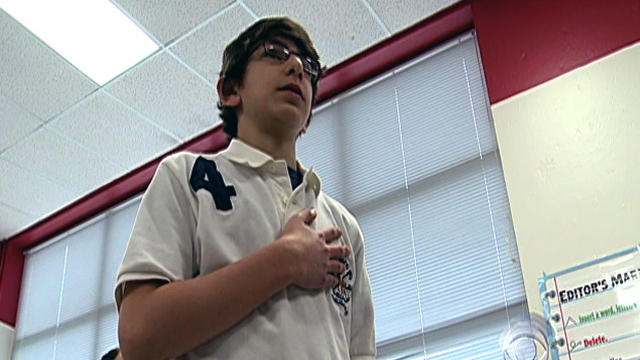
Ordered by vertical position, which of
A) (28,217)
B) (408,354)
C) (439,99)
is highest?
(28,217)

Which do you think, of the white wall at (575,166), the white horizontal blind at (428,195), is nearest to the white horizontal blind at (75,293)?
the white horizontal blind at (428,195)

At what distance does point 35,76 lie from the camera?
139 inches

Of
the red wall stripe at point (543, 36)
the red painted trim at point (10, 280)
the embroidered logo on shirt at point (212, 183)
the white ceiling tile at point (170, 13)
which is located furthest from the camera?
the red painted trim at point (10, 280)

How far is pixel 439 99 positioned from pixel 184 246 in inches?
96.5

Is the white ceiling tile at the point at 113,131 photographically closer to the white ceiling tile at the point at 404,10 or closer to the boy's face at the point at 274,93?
the white ceiling tile at the point at 404,10

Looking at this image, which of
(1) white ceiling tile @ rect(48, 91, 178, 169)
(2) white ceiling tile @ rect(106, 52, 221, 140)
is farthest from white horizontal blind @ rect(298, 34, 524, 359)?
(1) white ceiling tile @ rect(48, 91, 178, 169)

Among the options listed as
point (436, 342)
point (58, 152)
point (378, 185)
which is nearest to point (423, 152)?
point (378, 185)

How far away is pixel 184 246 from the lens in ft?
2.97

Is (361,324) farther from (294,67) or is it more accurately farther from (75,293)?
(75,293)

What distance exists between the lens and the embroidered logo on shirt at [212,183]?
0.96 meters

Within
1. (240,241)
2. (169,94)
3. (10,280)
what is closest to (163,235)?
(240,241)

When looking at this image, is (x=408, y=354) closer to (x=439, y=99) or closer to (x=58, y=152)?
(x=439, y=99)

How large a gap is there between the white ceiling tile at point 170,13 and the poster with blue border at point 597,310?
74.8 inches

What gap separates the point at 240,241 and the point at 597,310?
63.6 inches
